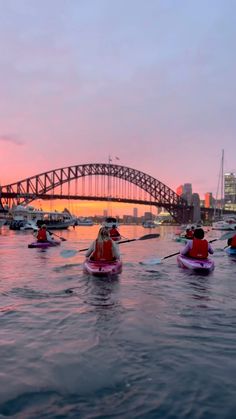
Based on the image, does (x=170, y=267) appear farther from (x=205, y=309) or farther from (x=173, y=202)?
(x=173, y=202)

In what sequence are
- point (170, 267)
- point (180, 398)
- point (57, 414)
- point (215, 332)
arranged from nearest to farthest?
point (57, 414), point (180, 398), point (215, 332), point (170, 267)

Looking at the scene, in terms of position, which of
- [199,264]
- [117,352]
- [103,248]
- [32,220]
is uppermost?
[32,220]

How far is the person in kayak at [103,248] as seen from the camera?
1455cm

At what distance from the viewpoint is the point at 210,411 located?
15.2 feet

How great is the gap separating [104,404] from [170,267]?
13.8 meters

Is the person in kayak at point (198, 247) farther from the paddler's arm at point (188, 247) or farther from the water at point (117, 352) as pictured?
the water at point (117, 352)

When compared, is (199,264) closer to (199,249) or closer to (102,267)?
(199,249)

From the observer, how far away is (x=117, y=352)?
6.50 m

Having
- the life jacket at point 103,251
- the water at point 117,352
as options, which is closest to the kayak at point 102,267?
the life jacket at point 103,251

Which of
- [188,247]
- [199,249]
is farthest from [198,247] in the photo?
[188,247]

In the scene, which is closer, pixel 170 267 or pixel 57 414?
pixel 57 414

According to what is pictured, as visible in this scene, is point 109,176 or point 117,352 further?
point 109,176

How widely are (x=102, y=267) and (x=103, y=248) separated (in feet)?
2.76

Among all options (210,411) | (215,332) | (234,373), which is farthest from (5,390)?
(215,332)
